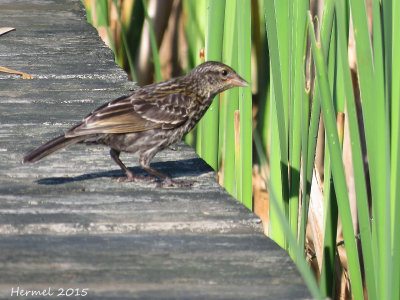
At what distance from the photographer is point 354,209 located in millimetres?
4531

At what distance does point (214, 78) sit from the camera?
12.6 feet

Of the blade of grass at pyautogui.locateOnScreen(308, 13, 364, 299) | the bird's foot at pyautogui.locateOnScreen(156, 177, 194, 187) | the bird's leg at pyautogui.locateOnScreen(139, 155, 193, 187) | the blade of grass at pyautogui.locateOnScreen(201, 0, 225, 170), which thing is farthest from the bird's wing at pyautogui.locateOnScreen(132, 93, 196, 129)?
the blade of grass at pyautogui.locateOnScreen(308, 13, 364, 299)

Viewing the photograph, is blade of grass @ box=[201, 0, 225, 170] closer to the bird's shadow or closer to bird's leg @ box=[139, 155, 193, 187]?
the bird's shadow

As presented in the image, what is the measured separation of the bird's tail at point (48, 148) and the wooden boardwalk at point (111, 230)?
71 mm

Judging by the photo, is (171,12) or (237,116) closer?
(237,116)

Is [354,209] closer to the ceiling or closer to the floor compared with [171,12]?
closer to the floor

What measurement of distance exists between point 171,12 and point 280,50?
9.42ft

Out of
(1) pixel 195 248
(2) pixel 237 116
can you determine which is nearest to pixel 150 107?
(2) pixel 237 116

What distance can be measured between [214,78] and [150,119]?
0.42 m

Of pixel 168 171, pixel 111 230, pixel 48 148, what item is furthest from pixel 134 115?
pixel 111 230

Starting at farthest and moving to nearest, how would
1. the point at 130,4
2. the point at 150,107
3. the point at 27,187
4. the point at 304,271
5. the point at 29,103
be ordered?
the point at 130,4 → the point at 29,103 → the point at 150,107 → the point at 27,187 → the point at 304,271

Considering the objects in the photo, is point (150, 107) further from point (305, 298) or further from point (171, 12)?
point (171, 12)

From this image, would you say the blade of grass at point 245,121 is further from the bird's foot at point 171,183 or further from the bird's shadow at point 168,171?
the bird's foot at point 171,183

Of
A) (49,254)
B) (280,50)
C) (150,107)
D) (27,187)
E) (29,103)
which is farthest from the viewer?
(29,103)
